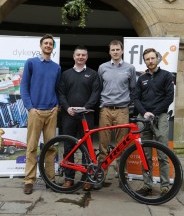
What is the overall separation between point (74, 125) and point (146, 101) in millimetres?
923

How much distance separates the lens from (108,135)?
5.20 metres

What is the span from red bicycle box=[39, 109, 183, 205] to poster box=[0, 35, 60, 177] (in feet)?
2.39

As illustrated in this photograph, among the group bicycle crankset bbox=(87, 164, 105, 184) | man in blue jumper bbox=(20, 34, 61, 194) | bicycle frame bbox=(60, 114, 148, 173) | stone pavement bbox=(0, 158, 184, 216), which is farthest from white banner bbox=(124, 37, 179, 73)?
stone pavement bbox=(0, 158, 184, 216)

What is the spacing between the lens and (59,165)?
5027 mm

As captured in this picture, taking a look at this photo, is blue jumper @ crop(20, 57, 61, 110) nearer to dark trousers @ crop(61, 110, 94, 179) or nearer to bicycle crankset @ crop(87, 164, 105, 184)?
dark trousers @ crop(61, 110, 94, 179)

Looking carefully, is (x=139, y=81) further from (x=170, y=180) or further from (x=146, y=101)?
(x=170, y=180)

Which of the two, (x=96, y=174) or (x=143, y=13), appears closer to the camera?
(x=96, y=174)

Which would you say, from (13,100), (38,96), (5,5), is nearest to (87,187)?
(38,96)

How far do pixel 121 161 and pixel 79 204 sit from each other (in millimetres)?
660

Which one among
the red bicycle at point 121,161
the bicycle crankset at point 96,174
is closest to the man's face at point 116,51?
the red bicycle at point 121,161

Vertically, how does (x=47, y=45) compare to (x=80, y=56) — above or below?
above

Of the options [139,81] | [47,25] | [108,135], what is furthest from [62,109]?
[47,25]

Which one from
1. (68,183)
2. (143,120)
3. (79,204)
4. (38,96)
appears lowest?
(79,204)

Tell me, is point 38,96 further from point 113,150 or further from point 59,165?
point 113,150
